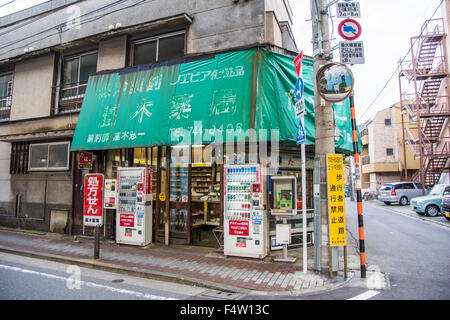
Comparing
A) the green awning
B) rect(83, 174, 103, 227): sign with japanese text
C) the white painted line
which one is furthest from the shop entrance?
the white painted line

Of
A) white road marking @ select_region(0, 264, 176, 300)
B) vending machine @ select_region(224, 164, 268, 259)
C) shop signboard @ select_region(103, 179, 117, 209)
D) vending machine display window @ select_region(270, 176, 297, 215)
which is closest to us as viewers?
white road marking @ select_region(0, 264, 176, 300)

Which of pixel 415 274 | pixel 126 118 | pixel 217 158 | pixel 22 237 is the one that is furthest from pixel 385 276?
pixel 22 237

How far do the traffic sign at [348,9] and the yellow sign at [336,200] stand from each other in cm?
309

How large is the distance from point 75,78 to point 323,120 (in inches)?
399

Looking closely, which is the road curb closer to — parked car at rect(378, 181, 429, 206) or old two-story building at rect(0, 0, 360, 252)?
old two-story building at rect(0, 0, 360, 252)

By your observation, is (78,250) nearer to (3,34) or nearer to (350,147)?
(350,147)

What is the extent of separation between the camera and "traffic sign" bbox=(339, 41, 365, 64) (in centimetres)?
602

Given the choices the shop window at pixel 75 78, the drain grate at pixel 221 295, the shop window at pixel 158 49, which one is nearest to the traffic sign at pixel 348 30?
the shop window at pixel 158 49

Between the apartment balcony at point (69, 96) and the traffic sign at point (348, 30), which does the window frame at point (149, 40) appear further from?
the traffic sign at point (348, 30)

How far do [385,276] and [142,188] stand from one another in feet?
21.7

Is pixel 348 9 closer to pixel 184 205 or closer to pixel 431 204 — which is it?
pixel 184 205

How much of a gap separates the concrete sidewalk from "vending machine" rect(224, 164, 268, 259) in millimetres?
317
